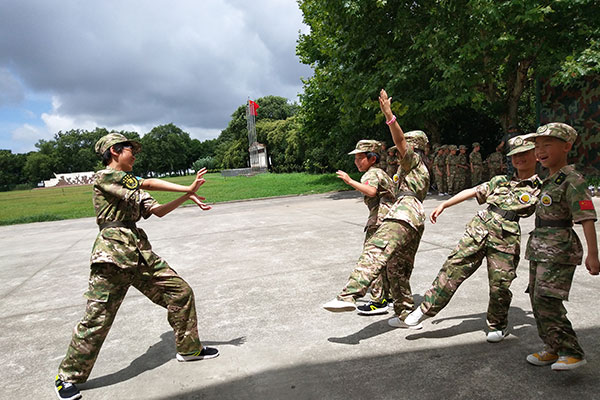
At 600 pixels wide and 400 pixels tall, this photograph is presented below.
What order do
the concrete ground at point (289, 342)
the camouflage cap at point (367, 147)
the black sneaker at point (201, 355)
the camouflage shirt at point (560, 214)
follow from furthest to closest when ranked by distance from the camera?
the camouflage cap at point (367, 147), the black sneaker at point (201, 355), the concrete ground at point (289, 342), the camouflage shirt at point (560, 214)

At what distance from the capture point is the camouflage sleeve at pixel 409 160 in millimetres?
3785

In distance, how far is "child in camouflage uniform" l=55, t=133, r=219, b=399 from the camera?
10.1 ft

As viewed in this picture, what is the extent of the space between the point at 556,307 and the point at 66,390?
11.6ft

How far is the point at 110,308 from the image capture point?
3141 mm

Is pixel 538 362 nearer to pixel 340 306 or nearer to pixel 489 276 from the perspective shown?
pixel 489 276

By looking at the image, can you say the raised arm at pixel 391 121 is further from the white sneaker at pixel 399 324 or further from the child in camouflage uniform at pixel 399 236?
the white sneaker at pixel 399 324

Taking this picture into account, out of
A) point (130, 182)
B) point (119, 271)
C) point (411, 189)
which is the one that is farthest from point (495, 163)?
point (119, 271)

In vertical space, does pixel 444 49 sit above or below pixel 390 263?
above

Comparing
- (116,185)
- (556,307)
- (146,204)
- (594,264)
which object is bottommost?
(556,307)

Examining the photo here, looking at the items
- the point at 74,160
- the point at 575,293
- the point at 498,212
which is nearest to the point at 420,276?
the point at 575,293

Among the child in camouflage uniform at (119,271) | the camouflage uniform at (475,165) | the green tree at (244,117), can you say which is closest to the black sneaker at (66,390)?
A: the child in camouflage uniform at (119,271)

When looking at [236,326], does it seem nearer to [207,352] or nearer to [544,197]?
[207,352]

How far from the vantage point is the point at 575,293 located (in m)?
4.46

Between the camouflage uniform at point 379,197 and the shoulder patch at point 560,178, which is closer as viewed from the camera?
the shoulder patch at point 560,178
